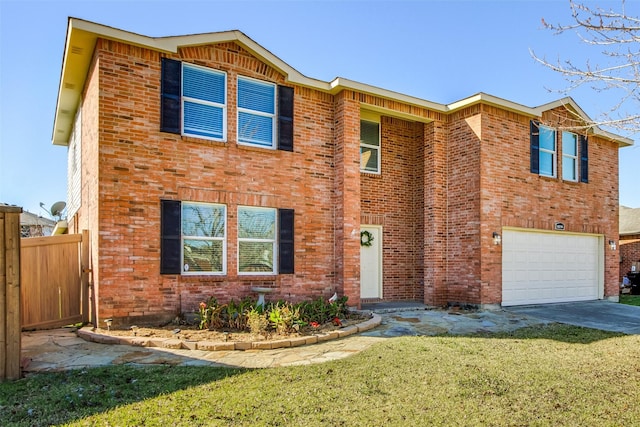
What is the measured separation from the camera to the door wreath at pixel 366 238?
472 inches

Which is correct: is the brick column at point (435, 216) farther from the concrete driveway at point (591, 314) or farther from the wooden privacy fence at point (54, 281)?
the wooden privacy fence at point (54, 281)

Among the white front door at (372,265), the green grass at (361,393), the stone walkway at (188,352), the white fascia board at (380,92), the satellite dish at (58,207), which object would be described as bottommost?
the stone walkway at (188,352)

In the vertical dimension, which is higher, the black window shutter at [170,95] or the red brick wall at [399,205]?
the black window shutter at [170,95]

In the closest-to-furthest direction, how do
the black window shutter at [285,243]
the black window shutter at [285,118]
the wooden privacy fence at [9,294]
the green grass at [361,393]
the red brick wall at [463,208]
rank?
the green grass at [361,393] < the wooden privacy fence at [9,294] < the black window shutter at [285,243] < the black window shutter at [285,118] < the red brick wall at [463,208]

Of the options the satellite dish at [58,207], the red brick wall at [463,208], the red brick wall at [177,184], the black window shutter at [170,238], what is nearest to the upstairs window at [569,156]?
the red brick wall at [463,208]

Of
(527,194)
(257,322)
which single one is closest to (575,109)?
(527,194)

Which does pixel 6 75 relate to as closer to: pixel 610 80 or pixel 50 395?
pixel 50 395

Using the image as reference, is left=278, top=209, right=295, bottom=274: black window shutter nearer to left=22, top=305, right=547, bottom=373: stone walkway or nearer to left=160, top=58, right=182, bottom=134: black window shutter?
left=22, top=305, right=547, bottom=373: stone walkway

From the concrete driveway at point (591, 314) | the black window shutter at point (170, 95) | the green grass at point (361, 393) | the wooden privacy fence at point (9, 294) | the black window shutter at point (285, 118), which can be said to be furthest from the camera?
the black window shutter at point (285, 118)

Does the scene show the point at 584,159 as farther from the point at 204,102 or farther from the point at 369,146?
the point at 204,102

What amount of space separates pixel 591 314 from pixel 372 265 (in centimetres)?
601

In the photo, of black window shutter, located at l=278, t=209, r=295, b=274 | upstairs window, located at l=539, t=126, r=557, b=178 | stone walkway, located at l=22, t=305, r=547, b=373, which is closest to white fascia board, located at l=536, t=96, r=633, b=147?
upstairs window, located at l=539, t=126, r=557, b=178

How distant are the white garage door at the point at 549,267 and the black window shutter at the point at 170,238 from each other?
8.75 m

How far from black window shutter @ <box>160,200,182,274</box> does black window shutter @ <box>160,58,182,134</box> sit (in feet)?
5.26
